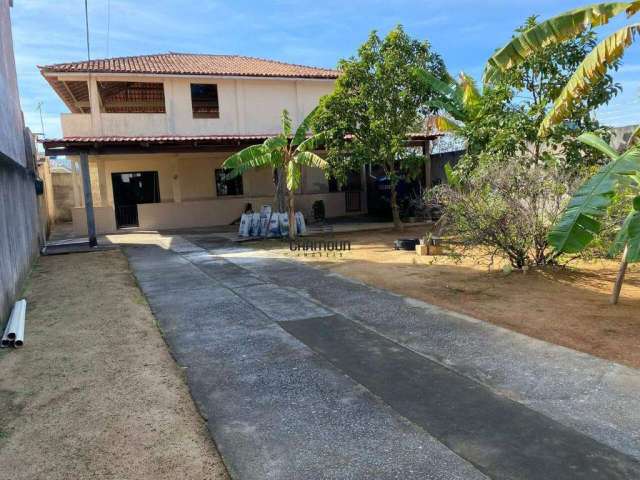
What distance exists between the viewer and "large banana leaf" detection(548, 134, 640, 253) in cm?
507

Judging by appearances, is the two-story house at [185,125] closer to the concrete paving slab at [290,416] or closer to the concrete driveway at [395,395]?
the concrete driveway at [395,395]

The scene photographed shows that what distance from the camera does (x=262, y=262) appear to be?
1120cm

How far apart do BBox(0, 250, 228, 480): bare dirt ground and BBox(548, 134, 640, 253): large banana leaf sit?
4092 mm

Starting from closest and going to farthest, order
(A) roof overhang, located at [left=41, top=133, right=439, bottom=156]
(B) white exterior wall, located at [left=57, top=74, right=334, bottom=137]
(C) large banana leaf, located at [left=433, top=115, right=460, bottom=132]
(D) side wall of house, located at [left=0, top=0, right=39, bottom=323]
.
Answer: (D) side wall of house, located at [left=0, top=0, right=39, bottom=323]
(A) roof overhang, located at [left=41, top=133, right=439, bottom=156]
(C) large banana leaf, located at [left=433, top=115, right=460, bottom=132]
(B) white exterior wall, located at [left=57, top=74, right=334, bottom=137]

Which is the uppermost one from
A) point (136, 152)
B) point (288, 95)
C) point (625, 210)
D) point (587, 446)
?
point (288, 95)

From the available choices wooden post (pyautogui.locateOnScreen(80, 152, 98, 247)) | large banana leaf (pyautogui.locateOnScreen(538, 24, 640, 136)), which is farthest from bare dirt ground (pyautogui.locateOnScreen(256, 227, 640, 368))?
wooden post (pyautogui.locateOnScreen(80, 152, 98, 247))

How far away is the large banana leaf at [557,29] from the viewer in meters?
6.81

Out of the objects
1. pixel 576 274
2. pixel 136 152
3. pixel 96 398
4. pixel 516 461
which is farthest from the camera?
pixel 136 152

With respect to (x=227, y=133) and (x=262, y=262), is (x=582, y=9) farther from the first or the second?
(x=227, y=133)

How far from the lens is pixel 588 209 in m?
5.09

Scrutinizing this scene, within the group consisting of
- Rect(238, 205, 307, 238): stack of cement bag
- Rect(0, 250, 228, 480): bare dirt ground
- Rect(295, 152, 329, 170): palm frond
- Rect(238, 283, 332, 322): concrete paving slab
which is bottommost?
Rect(0, 250, 228, 480): bare dirt ground

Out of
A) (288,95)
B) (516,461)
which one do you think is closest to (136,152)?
(288,95)

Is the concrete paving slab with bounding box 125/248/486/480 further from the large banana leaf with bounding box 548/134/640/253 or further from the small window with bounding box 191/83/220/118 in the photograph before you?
the small window with bounding box 191/83/220/118

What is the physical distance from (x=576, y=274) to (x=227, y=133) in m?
15.8
